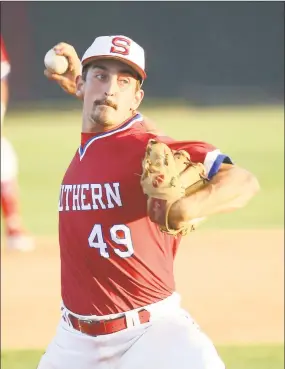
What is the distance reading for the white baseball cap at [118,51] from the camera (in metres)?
4.36

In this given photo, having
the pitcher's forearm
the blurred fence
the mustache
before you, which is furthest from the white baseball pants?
the blurred fence

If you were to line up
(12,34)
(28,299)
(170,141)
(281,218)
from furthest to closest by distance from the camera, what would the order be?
(12,34) → (281,218) → (28,299) → (170,141)

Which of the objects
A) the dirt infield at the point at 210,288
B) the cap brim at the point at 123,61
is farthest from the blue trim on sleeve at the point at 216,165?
the dirt infield at the point at 210,288

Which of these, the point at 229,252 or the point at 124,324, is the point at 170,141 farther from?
the point at 229,252

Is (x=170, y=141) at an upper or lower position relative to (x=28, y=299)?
upper

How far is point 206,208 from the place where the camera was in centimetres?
372

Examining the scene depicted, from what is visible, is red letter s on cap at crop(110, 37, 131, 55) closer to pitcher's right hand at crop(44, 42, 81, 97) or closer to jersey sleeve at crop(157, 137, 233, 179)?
jersey sleeve at crop(157, 137, 233, 179)

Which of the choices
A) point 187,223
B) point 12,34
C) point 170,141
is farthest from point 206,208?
point 12,34

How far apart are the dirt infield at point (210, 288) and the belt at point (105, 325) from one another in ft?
11.5

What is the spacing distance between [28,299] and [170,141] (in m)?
5.34

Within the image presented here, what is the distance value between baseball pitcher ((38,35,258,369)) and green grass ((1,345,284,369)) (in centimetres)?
274

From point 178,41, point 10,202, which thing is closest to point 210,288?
point 10,202

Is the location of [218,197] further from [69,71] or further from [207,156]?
[69,71]

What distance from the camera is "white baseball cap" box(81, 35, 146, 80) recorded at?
14.3 feet
